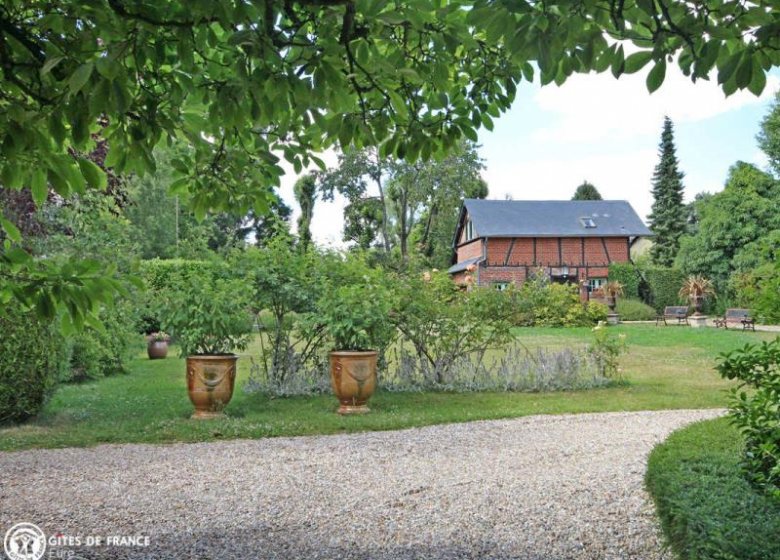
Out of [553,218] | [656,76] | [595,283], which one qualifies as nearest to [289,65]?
[656,76]

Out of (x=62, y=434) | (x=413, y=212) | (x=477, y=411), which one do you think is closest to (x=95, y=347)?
(x=62, y=434)

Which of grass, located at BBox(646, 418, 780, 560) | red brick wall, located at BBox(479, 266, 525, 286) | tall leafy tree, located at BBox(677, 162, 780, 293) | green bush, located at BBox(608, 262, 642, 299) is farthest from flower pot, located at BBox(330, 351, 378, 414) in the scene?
tall leafy tree, located at BBox(677, 162, 780, 293)

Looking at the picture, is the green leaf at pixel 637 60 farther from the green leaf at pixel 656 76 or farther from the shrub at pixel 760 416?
the shrub at pixel 760 416

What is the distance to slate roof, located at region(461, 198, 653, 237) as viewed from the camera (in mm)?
32906

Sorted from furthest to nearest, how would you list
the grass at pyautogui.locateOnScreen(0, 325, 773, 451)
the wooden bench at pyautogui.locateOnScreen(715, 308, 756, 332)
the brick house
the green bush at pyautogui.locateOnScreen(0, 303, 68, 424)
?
the brick house, the wooden bench at pyautogui.locateOnScreen(715, 308, 756, 332), the green bush at pyautogui.locateOnScreen(0, 303, 68, 424), the grass at pyautogui.locateOnScreen(0, 325, 773, 451)

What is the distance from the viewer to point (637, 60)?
5.66 ft

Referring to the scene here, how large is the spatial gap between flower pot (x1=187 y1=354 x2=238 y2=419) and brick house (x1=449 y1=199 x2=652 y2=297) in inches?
1015

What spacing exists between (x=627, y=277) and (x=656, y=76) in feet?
103

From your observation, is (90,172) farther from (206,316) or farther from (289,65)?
(206,316)

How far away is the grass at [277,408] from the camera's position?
5949 mm

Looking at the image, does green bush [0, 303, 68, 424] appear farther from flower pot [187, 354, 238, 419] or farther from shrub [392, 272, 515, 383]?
shrub [392, 272, 515, 383]

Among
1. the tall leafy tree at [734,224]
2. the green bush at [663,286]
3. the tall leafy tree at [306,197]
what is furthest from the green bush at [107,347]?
the tall leafy tree at [734,224]

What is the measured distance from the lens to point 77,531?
333 cm

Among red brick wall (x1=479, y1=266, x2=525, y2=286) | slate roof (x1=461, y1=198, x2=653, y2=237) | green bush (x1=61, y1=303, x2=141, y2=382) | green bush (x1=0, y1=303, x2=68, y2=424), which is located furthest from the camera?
slate roof (x1=461, y1=198, x2=653, y2=237)
